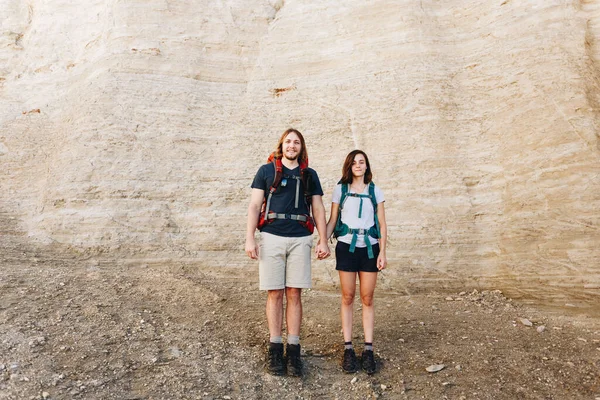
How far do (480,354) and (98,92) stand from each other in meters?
9.03

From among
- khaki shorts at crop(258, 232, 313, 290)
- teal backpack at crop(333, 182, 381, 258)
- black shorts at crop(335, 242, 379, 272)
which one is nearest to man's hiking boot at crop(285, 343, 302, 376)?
khaki shorts at crop(258, 232, 313, 290)

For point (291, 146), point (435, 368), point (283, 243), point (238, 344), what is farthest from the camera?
point (238, 344)

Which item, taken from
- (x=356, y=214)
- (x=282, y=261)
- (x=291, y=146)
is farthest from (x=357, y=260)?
(x=291, y=146)

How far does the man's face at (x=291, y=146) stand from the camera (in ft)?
14.6

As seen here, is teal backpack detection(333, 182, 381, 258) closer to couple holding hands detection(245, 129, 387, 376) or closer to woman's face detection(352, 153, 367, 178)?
couple holding hands detection(245, 129, 387, 376)

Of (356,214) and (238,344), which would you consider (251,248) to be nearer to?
(356,214)

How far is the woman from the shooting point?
4496 mm

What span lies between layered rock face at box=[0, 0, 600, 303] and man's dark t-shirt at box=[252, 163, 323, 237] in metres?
3.55

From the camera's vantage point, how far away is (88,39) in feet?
39.4

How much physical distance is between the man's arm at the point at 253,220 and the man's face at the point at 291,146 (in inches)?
16.9

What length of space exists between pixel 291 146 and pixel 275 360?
2.01 meters

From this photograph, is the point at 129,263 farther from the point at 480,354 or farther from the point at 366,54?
the point at 366,54

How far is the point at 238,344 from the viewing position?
5.13 m

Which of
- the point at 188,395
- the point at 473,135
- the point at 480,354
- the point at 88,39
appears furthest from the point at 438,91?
the point at 88,39
